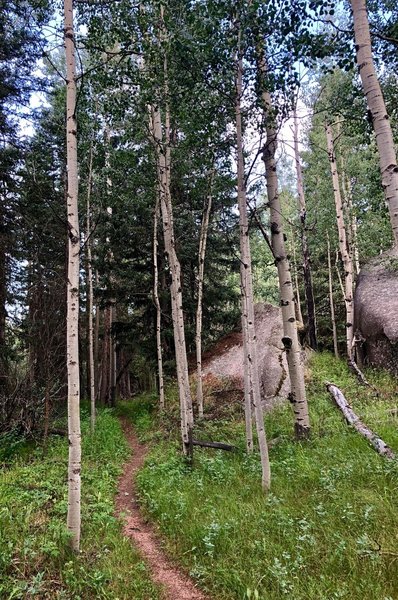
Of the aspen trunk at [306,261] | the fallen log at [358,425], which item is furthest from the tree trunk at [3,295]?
the aspen trunk at [306,261]

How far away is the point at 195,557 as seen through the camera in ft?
14.0

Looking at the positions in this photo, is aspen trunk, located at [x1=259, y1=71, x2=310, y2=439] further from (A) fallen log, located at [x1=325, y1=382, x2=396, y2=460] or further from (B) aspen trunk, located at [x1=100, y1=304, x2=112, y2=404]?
(B) aspen trunk, located at [x1=100, y1=304, x2=112, y2=404]

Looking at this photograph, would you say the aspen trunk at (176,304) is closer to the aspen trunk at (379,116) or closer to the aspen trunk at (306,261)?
the aspen trunk at (379,116)

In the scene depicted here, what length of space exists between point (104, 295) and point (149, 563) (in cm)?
1111

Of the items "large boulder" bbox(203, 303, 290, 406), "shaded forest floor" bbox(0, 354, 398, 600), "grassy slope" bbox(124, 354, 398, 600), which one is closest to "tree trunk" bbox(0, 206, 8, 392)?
"shaded forest floor" bbox(0, 354, 398, 600)

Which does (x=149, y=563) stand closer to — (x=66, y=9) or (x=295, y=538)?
(x=295, y=538)

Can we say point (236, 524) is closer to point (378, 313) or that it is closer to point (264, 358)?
point (264, 358)

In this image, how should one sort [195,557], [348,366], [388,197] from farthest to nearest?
[348,366], [195,557], [388,197]

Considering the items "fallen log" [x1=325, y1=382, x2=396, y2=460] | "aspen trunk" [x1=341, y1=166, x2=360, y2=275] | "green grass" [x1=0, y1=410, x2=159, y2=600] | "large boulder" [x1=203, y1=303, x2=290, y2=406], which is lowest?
"green grass" [x1=0, y1=410, x2=159, y2=600]

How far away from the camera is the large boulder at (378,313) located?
35.2 feet

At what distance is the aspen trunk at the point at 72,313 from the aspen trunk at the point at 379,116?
355 centimetres

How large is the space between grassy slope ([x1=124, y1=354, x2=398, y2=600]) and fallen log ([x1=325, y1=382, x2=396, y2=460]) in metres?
0.15

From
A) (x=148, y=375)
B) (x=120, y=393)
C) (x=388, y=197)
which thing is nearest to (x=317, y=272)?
(x=148, y=375)

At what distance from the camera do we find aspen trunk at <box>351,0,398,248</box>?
3.79 m
